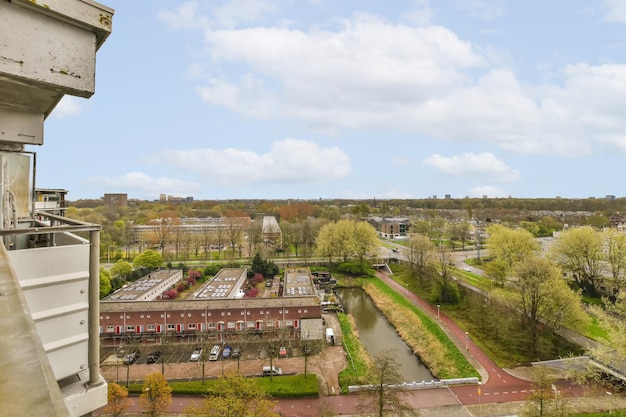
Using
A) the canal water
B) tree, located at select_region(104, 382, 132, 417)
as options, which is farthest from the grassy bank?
tree, located at select_region(104, 382, 132, 417)

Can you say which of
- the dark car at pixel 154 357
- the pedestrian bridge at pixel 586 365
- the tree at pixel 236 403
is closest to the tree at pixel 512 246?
the pedestrian bridge at pixel 586 365

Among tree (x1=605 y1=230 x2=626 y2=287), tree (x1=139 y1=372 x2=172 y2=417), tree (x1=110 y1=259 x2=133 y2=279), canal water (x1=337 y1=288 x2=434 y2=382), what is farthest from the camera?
tree (x1=110 y1=259 x2=133 y2=279)

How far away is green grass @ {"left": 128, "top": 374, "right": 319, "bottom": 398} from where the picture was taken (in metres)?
13.5

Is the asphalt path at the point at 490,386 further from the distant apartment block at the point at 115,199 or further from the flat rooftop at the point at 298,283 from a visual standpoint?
the distant apartment block at the point at 115,199

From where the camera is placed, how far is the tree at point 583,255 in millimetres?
25531

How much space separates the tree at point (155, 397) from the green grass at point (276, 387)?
6.22 ft

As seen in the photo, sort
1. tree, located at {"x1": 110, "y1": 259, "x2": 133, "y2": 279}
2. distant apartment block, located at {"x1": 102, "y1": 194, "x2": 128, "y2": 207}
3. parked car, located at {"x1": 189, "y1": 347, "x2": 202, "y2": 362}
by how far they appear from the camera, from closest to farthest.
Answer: parked car, located at {"x1": 189, "y1": 347, "x2": 202, "y2": 362}, tree, located at {"x1": 110, "y1": 259, "x2": 133, "y2": 279}, distant apartment block, located at {"x1": 102, "y1": 194, "x2": 128, "y2": 207}

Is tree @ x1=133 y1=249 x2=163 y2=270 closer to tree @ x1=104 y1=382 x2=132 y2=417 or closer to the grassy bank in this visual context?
the grassy bank

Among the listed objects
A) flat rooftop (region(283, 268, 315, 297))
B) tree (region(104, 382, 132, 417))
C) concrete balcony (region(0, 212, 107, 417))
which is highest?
concrete balcony (region(0, 212, 107, 417))

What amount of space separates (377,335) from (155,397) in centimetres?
1296

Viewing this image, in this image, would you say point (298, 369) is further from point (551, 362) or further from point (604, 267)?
point (604, 267)

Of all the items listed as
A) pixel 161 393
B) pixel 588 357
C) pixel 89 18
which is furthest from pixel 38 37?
pixel 588 357

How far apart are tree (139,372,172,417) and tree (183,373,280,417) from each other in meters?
1.62

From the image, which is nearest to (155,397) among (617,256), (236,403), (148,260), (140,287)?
(236,403)
